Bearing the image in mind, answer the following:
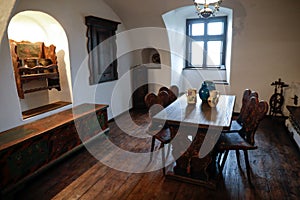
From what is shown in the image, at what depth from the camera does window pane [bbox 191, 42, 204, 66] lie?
5801 millimetres

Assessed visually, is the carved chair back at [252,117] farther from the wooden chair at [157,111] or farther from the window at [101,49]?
the window at [101,49]

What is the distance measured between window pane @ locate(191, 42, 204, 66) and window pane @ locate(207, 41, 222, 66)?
0.19 meters

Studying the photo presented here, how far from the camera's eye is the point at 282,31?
13.3ft

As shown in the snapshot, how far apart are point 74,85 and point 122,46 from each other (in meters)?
1.70

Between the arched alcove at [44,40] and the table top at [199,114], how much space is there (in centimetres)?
182

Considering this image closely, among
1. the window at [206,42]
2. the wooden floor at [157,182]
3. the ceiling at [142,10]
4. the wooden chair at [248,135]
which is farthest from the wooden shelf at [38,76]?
the window at [206,42]

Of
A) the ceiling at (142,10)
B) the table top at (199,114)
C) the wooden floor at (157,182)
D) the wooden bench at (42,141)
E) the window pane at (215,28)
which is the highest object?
the ceiling at (142,10)

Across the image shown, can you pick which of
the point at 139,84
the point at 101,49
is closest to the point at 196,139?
the point at 101,49

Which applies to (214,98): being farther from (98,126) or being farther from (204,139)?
(98,126)

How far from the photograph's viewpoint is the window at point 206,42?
5527 mm

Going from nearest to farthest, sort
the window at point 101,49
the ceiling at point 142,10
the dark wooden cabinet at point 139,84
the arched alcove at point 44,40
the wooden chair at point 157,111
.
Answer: the wooden chair at point 157,111
the arched alcove at point 44,40
the window at point 101,49
the ceiling at point 142,10
the dark wooden cabinet at point 139,84

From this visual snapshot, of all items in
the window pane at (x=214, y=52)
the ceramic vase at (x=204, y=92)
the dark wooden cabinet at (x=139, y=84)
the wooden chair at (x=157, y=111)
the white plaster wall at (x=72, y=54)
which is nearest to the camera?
the white plaster wall at (x=72, y=54)

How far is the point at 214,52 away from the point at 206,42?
34cm

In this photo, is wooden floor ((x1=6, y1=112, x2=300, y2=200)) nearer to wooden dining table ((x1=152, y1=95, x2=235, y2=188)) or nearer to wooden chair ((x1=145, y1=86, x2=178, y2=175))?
wooden dining table ((x1=152, y1=95, x2=235, y2=188))
